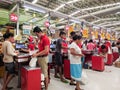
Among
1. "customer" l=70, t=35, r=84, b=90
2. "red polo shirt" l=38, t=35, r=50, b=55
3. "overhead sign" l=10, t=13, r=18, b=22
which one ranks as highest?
"overhead sign" l=10, t=13, r=18, b=22

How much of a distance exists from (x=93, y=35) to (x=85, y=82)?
23.7 ft

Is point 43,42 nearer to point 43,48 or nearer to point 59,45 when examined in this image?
point 43,48

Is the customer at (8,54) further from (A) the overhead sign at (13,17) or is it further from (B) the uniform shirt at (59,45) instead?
(A) the overhead sign at (13,17)

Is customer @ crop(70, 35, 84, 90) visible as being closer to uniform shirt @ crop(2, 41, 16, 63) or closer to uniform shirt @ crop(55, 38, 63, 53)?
uniform shirt @ crop(55, 38, 63, 53)

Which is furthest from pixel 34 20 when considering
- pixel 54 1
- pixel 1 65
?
pixel 1 65

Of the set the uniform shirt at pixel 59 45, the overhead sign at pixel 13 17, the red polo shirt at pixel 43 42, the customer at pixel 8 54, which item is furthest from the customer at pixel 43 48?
the overhead sign at pixel 13 17

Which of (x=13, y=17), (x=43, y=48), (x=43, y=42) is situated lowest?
(x=43, y=48)

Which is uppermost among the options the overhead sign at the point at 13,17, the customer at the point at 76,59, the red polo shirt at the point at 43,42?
the overhead sign at the point at 13,17

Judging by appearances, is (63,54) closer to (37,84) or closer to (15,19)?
(37,84)

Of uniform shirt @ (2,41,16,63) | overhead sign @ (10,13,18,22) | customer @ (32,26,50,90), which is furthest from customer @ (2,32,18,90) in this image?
overhead sign @ (10,13,18,22)

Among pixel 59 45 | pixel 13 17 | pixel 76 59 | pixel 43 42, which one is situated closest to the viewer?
pixel 43 42

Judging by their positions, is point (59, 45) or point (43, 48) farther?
point (59, 45)

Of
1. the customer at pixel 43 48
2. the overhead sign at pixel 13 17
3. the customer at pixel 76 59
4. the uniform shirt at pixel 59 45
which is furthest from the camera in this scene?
the overhead sign at pixel 13 17

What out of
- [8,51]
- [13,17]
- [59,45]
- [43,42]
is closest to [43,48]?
[43,42]
